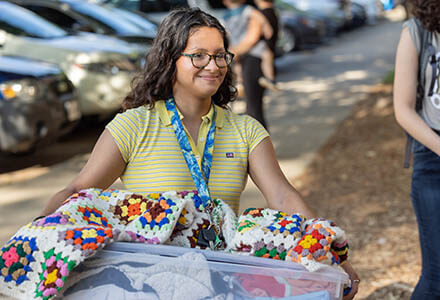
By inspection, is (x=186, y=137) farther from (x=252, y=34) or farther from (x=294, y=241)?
(x=252, y=34)

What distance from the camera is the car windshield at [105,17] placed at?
10977 mm

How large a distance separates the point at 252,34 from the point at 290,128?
106 inches

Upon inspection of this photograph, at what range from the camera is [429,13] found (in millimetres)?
2947

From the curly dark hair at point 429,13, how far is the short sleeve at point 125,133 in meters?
1.37

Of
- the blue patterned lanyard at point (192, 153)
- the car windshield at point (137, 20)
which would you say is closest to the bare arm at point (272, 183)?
the blue patterned lanyard at point (192, 153)

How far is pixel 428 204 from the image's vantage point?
3.11 metres

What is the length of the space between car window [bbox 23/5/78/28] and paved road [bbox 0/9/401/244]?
2.00 metres

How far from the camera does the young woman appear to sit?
2.50m

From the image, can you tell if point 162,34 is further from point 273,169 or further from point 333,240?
point 333,240

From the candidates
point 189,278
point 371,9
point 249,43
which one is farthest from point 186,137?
point 371,9

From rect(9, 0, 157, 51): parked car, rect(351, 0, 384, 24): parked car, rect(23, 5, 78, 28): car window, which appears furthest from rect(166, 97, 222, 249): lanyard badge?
rect(351, 0, 384, 24): parked car

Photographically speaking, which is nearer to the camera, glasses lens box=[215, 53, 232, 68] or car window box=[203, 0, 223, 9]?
glasses lens box=[215, 53, 232, 68]

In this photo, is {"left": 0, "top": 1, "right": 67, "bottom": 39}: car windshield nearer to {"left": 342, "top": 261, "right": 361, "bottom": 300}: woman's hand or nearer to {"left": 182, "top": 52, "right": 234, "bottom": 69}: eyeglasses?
{"left": 182, "top": 52, "right": 234, "bottom": 69}: eyeglasses

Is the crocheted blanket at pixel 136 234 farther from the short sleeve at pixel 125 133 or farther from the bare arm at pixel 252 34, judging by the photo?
the bare arm at pixel 252 34
